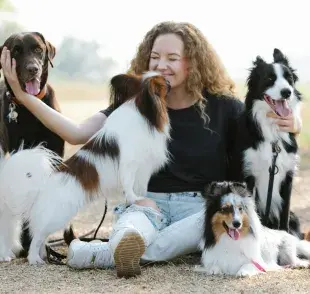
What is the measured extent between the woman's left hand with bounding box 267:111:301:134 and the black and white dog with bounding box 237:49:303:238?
1.0 inches

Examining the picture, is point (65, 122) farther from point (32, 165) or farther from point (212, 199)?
point (212, 199)

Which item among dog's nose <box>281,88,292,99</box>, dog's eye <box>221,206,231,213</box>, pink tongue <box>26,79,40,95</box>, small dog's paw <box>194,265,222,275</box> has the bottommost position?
small dog's paw <box>194,265,222,275</box>

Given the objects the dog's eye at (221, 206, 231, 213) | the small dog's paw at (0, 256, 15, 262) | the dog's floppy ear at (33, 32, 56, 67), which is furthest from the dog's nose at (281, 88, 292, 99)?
the small dog's paw at (0, 256, 15, 262)

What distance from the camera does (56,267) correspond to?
4.16m

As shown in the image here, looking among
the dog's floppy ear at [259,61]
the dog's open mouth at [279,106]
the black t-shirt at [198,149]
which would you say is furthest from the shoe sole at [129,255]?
the dog's floppy ear at [259,61]

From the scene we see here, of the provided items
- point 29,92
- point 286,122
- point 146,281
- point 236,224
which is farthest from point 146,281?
point 29,92

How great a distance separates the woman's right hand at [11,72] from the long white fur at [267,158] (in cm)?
163

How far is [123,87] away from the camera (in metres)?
4.23

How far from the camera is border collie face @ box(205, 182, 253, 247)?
12.5ft

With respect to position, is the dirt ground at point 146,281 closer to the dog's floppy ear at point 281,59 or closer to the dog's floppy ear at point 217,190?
the dog's floppy ear at point 217,190

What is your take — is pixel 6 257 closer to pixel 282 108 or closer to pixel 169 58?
pixel 169 58

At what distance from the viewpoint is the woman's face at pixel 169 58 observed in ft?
14.7

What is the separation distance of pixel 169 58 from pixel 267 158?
3.20 feet

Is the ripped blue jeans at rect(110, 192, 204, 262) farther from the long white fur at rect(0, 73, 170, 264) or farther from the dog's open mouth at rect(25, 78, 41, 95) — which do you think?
the dog's open mouth at rect(25, 78, 41, 95)
